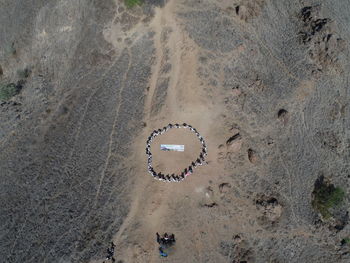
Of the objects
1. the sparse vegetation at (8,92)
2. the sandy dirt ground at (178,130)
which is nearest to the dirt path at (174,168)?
the sandy dirt ground at (178,130)

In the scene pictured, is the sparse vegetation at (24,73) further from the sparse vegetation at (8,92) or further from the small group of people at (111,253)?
the small group of people at (111,253)

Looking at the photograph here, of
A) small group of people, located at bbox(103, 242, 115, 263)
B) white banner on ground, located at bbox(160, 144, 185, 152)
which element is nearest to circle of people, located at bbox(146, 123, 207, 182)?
white banner on ground, located at bbox(160, 144, 185, 152)

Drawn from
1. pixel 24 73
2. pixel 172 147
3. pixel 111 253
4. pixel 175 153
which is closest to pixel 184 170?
pixel 175 153

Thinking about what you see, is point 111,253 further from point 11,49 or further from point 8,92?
point 11,49

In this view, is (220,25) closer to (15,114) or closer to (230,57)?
(230,57)

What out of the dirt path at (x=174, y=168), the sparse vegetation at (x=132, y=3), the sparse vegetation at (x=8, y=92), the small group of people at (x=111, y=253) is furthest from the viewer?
the sparse vegetation at (x=8, y=92)

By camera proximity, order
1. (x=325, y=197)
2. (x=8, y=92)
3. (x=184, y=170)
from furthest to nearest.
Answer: (x=8, y=92), (x=325, y=197), (x=184, y=170)
